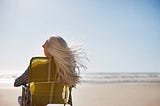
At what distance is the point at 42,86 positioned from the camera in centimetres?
229

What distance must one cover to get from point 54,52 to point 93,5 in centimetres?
435

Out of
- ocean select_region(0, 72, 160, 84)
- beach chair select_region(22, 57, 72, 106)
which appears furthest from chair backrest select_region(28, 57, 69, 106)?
ocean select_region(0, 72, 160, 84)

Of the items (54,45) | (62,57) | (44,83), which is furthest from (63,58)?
(44,83)

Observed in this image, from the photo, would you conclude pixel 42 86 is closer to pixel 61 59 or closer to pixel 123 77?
pixel 61 59

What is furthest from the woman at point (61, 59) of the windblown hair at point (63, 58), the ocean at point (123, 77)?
the ocean at point (123, 77)

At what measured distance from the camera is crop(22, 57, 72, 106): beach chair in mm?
2189

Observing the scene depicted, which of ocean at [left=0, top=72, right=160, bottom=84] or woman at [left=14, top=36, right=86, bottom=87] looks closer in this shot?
woman at [left=14, top=36, right=86, bottom=87]

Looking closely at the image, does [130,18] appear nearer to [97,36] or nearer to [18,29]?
[97,36]

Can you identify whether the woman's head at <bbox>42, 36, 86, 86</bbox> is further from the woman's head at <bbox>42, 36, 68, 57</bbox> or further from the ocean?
the ocean

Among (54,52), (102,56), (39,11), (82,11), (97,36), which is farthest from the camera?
(102,56)

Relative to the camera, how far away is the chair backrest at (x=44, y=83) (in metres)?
2.19

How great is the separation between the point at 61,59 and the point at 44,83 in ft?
0.73

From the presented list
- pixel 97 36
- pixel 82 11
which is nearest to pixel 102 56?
pixel 97 36

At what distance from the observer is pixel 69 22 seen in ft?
21.7
